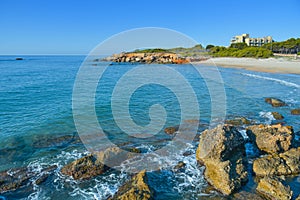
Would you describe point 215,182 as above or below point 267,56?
below

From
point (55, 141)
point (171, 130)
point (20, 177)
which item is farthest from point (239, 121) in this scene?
point (20, 177)

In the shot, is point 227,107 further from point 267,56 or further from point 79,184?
point 267,56

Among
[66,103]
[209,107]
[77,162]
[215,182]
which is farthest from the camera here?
[66,103]

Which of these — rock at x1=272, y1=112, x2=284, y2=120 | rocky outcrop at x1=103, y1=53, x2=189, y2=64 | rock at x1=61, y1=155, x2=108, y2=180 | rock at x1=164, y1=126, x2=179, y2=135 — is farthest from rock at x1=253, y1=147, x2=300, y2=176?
rocky outcrop at x1=103, y1=53, x2=189, y2=64

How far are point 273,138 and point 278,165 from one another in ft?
4.90

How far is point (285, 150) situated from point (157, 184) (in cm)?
525

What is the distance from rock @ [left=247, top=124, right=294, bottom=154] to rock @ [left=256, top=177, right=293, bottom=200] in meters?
2.38

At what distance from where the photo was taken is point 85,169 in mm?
7902

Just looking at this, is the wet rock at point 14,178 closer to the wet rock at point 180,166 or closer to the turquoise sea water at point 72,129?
the turquoise sea water at point 72,129

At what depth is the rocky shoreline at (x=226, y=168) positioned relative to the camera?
655cm

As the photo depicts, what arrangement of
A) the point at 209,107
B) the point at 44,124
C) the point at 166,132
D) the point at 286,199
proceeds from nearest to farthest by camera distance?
the point at 286,199
the point at 166,132
the point at 44,124
the point at 209,107

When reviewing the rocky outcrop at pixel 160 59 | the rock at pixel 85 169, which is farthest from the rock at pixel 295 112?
the rocky outcrop at pixel 160 59

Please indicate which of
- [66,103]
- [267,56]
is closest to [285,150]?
[66,103]

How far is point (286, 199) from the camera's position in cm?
614
